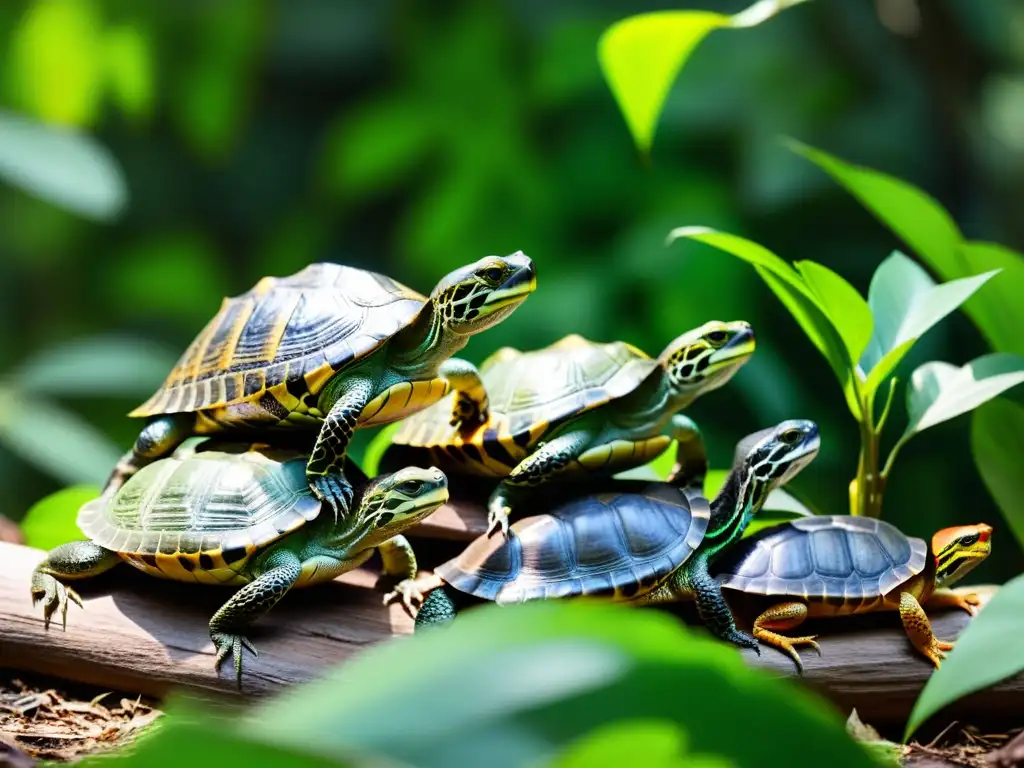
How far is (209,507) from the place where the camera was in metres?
1.42

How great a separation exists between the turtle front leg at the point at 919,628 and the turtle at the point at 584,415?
39cm

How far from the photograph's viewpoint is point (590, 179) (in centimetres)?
325

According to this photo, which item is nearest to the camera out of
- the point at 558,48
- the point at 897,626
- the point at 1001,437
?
the point at 897,626

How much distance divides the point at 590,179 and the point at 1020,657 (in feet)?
8.34

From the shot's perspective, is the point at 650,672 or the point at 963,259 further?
the point at 963,259

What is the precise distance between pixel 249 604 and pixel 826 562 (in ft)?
2.96

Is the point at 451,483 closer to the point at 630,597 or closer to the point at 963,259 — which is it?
the point at 630,597

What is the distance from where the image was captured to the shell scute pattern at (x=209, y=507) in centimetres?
Answer: 139

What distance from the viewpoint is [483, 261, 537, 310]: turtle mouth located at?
1.41 m

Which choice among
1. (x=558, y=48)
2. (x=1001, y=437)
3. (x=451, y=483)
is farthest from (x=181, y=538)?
(x=558, y=48)

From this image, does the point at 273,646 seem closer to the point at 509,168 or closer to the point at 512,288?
the point at 512,288

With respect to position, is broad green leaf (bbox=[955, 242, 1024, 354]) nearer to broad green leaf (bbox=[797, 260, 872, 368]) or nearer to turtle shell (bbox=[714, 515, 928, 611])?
broad green leaf (bbox=[797, 260, 872, 368])

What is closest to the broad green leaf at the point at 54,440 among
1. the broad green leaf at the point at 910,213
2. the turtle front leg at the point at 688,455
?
the turtle front leg at the point at 688,455

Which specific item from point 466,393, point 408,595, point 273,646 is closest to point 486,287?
point 466,393
